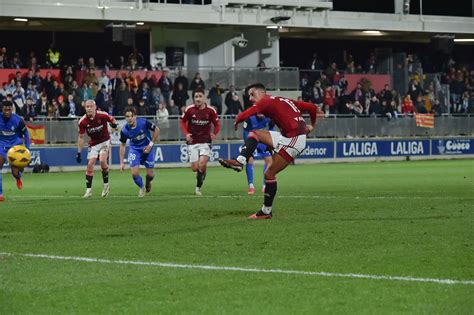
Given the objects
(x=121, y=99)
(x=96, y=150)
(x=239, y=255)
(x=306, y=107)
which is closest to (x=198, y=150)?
(x=96, y=150)

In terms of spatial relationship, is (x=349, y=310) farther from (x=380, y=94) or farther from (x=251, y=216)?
(x=380, y=94)

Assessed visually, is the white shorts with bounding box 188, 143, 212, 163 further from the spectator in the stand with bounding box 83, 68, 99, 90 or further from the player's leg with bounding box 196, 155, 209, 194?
the spectator in the stand with bounding box 83, 68, 99, 90

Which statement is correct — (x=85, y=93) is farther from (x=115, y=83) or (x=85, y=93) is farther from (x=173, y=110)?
(x=173, y=110)

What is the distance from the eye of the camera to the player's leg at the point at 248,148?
16031 millimetres

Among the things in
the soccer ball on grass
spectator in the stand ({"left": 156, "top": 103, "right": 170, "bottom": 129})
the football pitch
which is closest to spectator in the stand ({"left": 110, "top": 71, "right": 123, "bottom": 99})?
spectator in the stand ({"left": 156, "top": 103, "right": 170, "bottom": 129})

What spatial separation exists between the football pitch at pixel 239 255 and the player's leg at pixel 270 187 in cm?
26

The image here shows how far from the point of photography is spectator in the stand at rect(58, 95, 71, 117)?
38.7 meters

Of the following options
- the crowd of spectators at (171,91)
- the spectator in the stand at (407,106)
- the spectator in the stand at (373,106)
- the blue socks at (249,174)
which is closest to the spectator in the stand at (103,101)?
the crowd of spectators at (171,91)

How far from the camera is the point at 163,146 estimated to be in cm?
4053

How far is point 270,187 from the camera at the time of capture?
52.0 feet

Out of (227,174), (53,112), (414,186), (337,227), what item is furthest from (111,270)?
(53,112)

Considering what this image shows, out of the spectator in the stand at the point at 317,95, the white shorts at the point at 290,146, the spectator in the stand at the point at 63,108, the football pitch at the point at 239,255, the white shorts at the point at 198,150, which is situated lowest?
the football pitch at the point at 239,255

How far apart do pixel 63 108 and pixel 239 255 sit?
92.7 feet

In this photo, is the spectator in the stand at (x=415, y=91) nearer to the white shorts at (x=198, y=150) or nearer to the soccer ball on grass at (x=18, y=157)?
the white shorts at (x=198, y=150)
